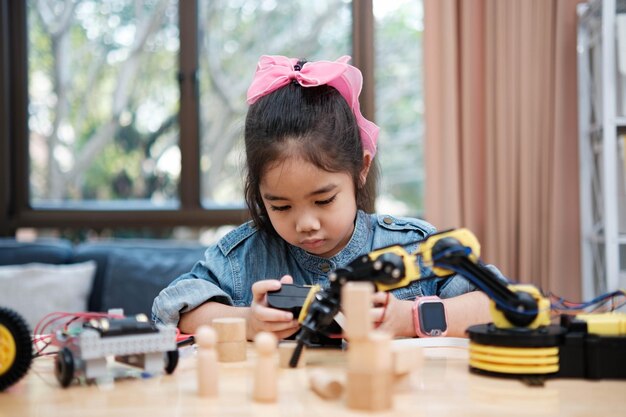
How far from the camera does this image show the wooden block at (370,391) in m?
0.63

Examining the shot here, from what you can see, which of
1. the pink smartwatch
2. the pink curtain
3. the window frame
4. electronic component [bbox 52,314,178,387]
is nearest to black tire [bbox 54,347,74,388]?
electronic component [bbox 52,314,178,387]

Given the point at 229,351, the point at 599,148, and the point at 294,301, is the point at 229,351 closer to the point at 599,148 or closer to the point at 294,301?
the point at 294,301

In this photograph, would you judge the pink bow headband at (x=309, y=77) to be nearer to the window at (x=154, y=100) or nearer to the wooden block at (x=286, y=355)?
the wooden block at (x=286, y=355)

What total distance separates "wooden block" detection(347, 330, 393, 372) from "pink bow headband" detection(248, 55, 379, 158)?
670 mm

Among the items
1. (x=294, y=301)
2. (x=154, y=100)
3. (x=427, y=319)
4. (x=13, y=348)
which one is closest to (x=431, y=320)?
(x=427, y=319)

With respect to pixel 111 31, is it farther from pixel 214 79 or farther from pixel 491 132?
pixel 491 132

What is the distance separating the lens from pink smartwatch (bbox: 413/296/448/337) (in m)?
1.07

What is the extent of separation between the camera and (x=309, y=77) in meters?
1.24

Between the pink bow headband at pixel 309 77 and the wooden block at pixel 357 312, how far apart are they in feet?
2.08

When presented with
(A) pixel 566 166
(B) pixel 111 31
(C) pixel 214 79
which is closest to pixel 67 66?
(B) pixel 111 31

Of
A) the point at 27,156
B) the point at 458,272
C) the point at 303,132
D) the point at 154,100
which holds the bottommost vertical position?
the point at 458,272

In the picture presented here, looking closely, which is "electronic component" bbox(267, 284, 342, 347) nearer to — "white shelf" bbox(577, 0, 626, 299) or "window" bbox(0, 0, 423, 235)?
"white shelf" bbox(577, 0, 626, 299)

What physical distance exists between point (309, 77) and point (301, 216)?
0.24 m

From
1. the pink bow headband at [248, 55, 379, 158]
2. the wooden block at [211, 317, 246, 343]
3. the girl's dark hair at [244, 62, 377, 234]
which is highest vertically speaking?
the pink bow headband at [248, 55, 379, 158]
